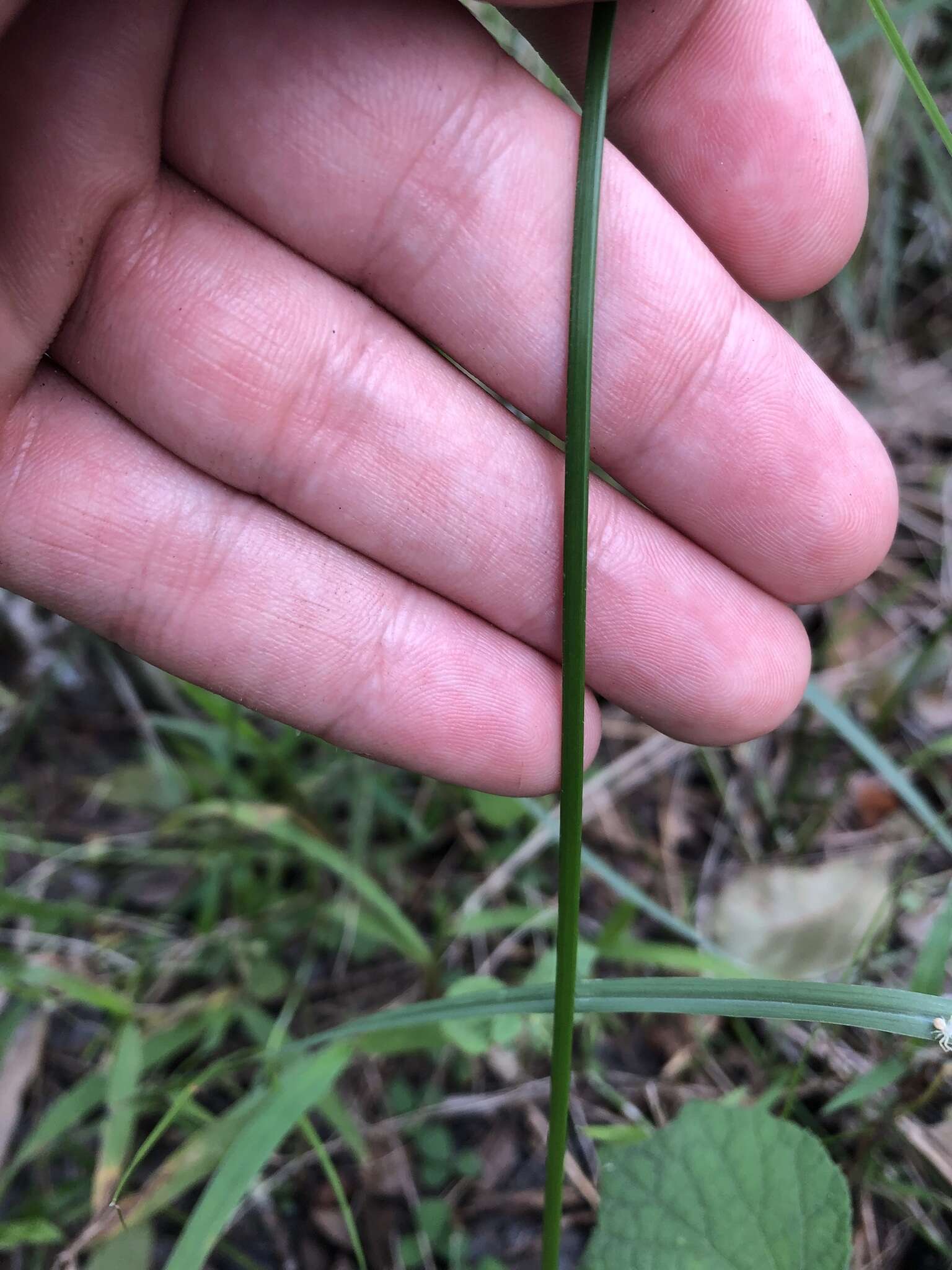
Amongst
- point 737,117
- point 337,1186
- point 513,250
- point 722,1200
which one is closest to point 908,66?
point 737,117

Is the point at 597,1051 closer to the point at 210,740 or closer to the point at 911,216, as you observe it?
the point at 210,740

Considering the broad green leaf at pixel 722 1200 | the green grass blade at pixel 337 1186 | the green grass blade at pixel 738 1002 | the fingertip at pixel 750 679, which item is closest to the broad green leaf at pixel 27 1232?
the green grass blade at pixel 337 1186

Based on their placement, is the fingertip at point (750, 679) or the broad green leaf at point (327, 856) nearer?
the fingertip at point (750, 679)

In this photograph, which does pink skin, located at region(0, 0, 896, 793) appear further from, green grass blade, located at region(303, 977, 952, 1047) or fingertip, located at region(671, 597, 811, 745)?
green grass blade, located at region(303, 977, 952, 1047)

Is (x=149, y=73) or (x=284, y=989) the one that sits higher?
(x=149, y=73)

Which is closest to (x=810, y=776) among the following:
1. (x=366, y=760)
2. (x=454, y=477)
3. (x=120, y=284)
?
(x=366, y=760)

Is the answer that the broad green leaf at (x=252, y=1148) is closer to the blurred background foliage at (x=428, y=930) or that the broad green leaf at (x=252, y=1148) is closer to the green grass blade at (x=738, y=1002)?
the blurred background foliage at (x=428, y=930)

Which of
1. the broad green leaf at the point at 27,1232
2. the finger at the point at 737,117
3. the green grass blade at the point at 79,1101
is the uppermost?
the finger at the point at 737,117
